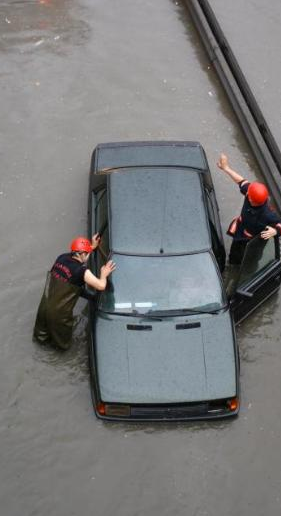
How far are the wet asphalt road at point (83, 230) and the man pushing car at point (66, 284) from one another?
59cm

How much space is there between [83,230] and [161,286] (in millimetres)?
2414

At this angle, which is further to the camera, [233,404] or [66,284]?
[66,284]

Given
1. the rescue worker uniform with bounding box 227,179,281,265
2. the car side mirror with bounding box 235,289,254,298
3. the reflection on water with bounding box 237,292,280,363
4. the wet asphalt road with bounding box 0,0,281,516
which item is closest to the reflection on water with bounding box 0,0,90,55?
the wet asphalt road with bounding box 0,0,281,516

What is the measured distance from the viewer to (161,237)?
24.2 feet

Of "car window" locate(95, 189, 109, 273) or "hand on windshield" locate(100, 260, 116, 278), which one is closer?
"hand on windshield" locate(100, 260, 116, 278)

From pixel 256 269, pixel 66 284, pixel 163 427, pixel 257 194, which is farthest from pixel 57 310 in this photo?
pixel 257 194

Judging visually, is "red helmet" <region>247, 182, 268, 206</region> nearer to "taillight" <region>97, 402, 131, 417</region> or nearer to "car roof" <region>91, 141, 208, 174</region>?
"car roof" <region>91, 141, 208, 174</region>

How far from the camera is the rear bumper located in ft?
22.2

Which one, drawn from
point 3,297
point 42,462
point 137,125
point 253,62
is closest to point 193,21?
point 253,62

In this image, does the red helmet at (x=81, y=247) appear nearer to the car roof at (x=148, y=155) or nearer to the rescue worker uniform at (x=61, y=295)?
the rescue worker uniform at (x=61, y=295)

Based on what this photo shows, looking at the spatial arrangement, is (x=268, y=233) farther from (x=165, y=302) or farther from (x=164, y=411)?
(x=164, y=411)

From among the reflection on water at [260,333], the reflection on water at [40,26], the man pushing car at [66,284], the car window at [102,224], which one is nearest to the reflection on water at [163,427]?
the reflection on water at [260,333]

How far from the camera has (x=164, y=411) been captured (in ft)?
22.4

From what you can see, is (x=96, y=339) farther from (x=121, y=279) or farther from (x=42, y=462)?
(x=42, y=462)
